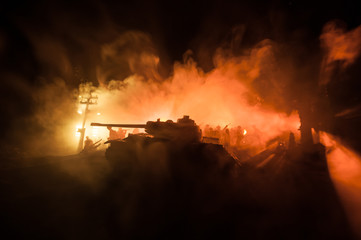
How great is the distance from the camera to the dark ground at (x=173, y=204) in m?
4.46

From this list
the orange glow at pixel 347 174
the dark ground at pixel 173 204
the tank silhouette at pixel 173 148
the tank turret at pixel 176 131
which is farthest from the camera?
the tank turret at pixel 176 131

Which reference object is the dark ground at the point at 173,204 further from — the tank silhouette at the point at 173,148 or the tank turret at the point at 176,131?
the tank turret at the point at 176,131

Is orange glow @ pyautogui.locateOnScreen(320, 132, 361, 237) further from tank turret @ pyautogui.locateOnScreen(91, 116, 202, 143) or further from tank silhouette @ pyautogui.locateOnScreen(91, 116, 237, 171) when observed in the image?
tank turret @ pyautogui.locateOnScreen(91, 116, 202, 143)

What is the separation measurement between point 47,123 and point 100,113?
20.7 feet

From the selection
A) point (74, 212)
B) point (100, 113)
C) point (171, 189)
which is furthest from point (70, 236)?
point (100, 113)

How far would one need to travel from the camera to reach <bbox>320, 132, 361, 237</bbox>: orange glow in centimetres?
548

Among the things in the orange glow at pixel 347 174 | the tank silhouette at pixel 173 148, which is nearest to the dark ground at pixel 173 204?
the tank silhouette at pixel 173 148

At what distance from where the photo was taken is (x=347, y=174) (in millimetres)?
8969

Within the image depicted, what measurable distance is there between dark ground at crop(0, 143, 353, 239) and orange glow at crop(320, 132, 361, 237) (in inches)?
12.5

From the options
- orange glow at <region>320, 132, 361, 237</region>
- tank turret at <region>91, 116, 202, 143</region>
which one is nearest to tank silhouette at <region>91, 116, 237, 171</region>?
tank turret at <region>91, 116, 202, 143</region>

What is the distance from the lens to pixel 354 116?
430 inches

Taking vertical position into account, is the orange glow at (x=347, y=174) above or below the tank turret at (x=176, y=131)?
below

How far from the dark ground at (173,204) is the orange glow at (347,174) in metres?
0.32

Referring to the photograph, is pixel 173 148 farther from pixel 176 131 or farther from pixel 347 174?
pixel 347 174
